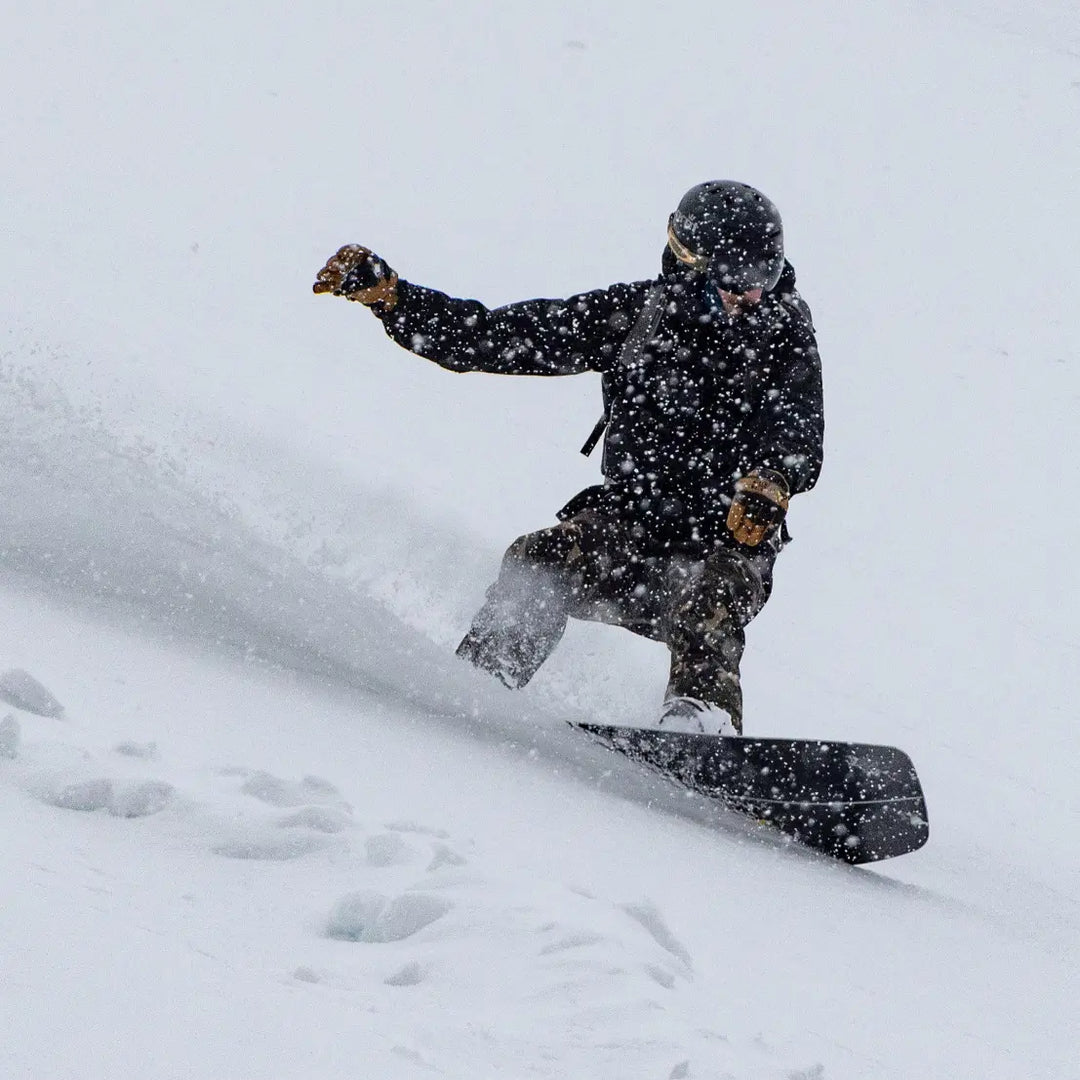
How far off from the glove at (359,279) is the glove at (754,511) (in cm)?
115

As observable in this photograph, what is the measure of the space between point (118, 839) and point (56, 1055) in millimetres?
760

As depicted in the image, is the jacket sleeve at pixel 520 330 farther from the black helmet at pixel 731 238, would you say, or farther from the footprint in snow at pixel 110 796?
the footprint in snow at pixel 110 796

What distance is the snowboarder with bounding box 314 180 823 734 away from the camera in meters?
3.73

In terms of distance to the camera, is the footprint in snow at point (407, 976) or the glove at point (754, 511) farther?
the glove at point (754, 511)

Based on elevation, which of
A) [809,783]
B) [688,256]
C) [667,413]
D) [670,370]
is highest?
[688,256]

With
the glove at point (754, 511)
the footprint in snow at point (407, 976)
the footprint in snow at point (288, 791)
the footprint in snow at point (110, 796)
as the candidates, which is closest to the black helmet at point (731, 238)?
the glove at point (754, 511)

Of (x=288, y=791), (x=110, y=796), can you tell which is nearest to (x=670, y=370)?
(x=288, y=791)

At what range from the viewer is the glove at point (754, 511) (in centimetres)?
343

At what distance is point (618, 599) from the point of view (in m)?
3.86

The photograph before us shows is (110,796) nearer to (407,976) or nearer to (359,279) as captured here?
(407,976)

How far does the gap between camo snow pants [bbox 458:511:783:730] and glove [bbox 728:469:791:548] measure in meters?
0.26

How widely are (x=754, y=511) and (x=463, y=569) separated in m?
→ 1.39

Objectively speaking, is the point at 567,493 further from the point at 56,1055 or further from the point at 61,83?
the point at 61,83

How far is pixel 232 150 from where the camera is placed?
1034cm
